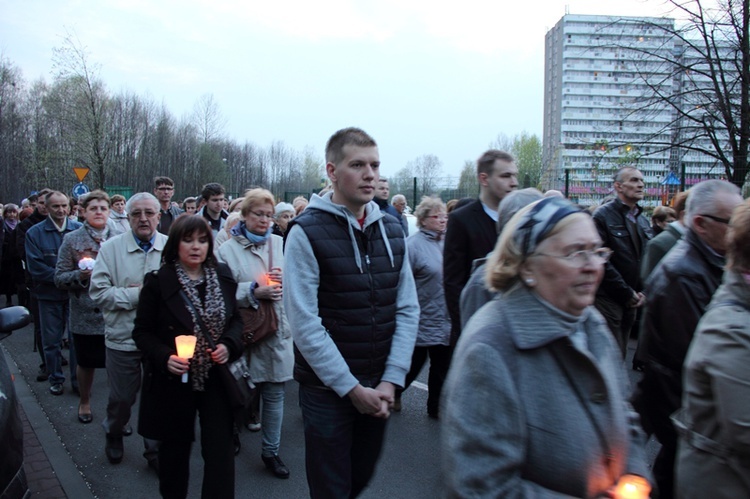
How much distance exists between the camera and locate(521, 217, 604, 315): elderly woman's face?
1.68 meters

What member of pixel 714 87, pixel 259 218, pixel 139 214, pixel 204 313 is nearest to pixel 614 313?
pixel 259 218

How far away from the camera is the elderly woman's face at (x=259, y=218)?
4590 mm

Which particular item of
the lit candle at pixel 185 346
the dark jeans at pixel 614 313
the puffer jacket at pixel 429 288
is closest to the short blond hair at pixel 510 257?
the lit candle at pixel 185 346

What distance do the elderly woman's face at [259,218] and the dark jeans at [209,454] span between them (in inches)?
58.7

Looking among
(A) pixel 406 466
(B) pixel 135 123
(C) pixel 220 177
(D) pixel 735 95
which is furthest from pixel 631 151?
(B) pixel 135 123

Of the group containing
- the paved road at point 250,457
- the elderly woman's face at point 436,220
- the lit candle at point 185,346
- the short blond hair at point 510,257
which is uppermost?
the short blond hair at point 510,257

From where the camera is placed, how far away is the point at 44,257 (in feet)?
22.1

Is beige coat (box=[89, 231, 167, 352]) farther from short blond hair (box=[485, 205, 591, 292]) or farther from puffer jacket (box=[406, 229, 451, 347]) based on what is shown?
short blond hair (box=[485, 205, 591, 292])

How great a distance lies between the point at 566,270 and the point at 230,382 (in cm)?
234

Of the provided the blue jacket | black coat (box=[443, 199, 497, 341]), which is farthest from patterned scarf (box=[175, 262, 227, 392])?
the blue jacket

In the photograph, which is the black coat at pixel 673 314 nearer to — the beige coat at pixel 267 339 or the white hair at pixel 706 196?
the white hair at pixel 706 196

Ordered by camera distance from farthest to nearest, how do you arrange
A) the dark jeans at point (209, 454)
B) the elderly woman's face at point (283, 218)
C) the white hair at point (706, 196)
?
the elderly woman's face at point (283, 218) → the dark jeans at point (209, 454) → the white hair at point (706, 196)

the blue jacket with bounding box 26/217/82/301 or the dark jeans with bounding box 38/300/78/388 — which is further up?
the blue jacket with bounding box 26/217/82/301

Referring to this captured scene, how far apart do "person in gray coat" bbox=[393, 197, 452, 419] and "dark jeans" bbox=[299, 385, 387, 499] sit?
105 inches
